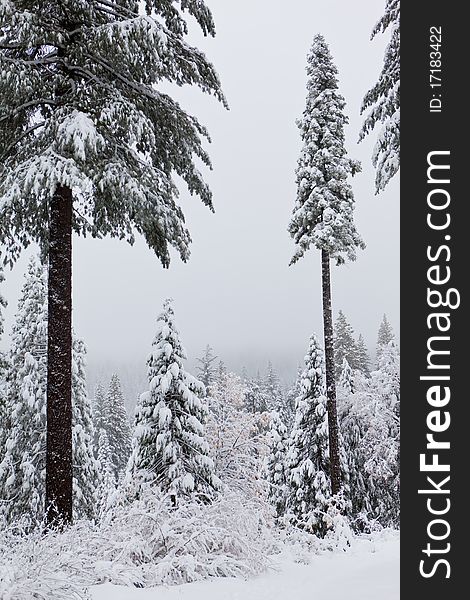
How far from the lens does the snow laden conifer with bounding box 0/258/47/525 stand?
18641mm

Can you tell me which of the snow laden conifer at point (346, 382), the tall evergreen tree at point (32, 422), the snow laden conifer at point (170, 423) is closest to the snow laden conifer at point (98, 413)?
the tall evergreen tree at point (32, 422)

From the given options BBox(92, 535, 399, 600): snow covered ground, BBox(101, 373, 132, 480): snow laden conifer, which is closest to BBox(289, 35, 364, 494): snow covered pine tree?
BBox(92, 535, 399, 600): snow covered ground

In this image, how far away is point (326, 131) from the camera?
17516 millimetres

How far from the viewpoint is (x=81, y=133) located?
7262mm

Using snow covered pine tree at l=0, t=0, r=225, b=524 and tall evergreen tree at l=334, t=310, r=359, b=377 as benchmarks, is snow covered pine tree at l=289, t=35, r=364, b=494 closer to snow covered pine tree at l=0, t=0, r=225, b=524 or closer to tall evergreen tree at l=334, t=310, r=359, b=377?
snow covered pine tree at l=0, t=0, r=225, b=524

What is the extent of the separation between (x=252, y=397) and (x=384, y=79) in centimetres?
2526

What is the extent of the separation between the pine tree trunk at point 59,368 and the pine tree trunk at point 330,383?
10.3 m

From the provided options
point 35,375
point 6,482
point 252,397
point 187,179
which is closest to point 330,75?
point 187,179

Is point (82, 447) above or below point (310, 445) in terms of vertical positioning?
above

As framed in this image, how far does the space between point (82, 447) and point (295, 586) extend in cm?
1480

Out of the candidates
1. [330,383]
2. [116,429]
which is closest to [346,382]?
[330,383]

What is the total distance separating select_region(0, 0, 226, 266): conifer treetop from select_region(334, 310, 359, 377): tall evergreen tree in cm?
3290

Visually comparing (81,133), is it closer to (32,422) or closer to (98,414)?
(32,422)

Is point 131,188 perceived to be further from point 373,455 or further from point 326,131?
point 373,455
